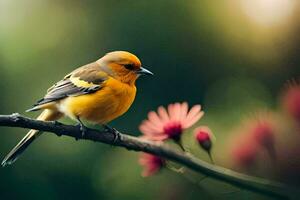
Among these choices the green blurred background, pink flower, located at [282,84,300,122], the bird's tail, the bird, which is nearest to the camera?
pink flower, located at [282,84,300,122]

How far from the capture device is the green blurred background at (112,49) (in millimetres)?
1478

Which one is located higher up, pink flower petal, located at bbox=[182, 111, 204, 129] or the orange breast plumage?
pink flower petal, located at bbox=[182, 111, 204, 129]

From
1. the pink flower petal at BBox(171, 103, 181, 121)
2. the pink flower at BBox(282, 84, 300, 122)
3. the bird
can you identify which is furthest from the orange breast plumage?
the pink flower at BBox(282, 84, 300, 122)

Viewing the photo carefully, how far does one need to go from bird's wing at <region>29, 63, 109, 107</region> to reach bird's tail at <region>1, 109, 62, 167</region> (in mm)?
31

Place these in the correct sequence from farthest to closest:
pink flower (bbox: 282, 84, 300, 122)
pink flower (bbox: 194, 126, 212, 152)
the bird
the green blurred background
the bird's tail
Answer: the green blurred background → the bird → the bird's tail → pink flower (bbox: 194, 126, 212, 152) → pink flower (bbox: 282, 84, 300, 122)

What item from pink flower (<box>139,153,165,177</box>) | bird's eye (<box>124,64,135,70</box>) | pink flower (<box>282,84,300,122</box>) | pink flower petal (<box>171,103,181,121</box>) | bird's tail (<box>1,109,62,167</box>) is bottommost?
bird's tail (<box>1,109,62,167</box>)

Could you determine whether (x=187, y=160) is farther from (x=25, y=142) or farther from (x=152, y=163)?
(x=25, y=142)

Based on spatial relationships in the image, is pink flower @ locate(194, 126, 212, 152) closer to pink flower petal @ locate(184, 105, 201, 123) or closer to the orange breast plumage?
pink flower petal @ locate(184, 105, 201, 123)

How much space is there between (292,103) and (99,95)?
47cm

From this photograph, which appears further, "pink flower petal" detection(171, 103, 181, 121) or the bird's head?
the bird's head

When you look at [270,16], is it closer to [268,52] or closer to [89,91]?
[268,52]

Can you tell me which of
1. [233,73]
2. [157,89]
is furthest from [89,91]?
[157,89]

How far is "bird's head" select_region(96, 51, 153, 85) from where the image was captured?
97cm

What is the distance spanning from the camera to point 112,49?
1.92 meters
